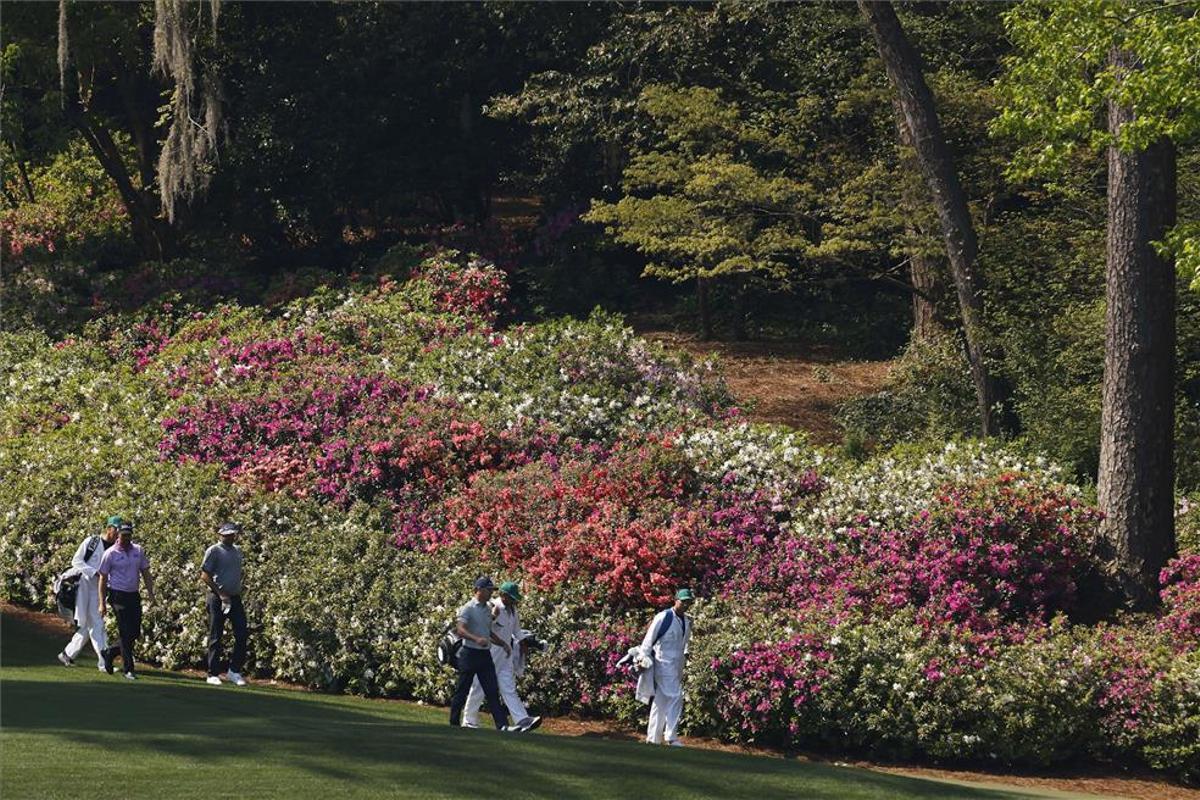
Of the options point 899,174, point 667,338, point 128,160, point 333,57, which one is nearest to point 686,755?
point 899,174

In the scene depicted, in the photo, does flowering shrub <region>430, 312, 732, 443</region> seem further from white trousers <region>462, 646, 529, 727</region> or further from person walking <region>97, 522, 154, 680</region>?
white trousers <region>462, 646, 529, 727</region>

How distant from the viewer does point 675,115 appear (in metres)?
27.0

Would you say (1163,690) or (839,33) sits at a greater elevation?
(839,33)

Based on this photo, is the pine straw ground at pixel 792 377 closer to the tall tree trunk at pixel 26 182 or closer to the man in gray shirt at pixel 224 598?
the man in gray shirt at pixel 224 598

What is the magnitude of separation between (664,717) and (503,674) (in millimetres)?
1498

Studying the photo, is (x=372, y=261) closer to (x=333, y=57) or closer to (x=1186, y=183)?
(x=333, y=57)

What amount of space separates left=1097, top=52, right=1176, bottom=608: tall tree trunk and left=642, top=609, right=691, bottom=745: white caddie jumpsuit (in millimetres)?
5786

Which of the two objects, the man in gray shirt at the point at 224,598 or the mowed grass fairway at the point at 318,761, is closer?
the mowed grass fairway at the point at 318,761

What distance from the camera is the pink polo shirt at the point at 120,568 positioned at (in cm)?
1622

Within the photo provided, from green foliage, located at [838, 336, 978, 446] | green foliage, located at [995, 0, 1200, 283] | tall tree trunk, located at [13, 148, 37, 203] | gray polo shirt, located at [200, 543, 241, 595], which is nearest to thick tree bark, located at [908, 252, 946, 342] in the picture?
green foliage, located at [838, 336, 978, 446]

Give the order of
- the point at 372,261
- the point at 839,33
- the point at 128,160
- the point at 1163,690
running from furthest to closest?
the point at 128,160
the point at 372,261
the point at 839,33
the point at 1163,690

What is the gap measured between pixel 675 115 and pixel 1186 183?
8443mm

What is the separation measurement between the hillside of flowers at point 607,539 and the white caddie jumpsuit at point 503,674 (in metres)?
1.49

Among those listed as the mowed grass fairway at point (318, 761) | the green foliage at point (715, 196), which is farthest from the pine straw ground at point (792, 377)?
the mowed grass fairway at point (318, 761)
